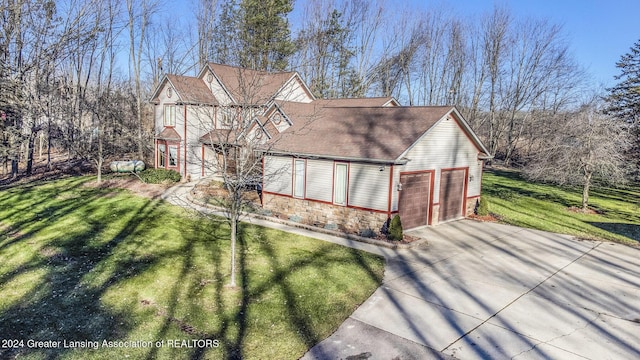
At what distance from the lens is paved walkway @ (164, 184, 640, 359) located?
7.50 m

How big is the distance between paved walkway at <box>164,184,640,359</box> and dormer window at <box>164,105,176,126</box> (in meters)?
16.6

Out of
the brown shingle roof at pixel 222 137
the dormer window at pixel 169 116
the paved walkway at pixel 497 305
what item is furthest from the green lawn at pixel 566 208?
the dormer window at pixel 169 116

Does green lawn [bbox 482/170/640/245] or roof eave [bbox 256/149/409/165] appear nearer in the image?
roof eave [bbox 256/149/409/165]

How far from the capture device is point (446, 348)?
7.46m

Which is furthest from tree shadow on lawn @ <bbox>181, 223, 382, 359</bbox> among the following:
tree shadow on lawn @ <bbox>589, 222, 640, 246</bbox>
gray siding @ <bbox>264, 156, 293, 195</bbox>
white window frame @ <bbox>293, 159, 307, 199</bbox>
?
tree shadow on lawn @ <bbox>589, 222, 640, 246</bbox>

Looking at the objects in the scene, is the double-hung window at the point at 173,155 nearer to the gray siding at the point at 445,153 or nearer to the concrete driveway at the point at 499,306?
the gray siding at the point at 445,153

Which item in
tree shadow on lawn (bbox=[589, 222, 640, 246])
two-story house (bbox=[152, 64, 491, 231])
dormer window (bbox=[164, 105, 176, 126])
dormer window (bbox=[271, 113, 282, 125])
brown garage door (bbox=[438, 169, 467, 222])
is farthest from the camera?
dormer window (bbox=[164, 105, 176, 126])

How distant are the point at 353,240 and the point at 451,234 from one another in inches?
157

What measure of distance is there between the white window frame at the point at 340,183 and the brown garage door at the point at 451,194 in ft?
14.0

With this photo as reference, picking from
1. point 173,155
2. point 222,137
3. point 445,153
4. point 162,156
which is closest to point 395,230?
point 445,153

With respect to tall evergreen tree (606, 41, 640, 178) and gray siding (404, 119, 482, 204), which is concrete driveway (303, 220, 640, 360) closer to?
gray siding (404, 119, 482, 204)

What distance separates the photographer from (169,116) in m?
27.0

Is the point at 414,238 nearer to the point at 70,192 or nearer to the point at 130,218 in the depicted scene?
the point at 130,218

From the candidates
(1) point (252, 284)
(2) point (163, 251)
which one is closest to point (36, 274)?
(2) point (163, 251)
